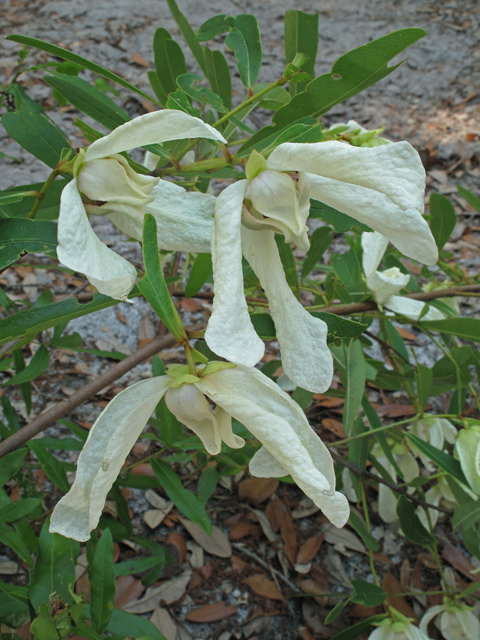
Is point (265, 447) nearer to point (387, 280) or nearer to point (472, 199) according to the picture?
point (387, 280)

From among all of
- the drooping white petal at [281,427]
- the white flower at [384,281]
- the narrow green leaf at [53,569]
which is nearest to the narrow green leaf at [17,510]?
the narrow green leaf at [53,569]

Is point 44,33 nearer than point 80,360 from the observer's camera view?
No

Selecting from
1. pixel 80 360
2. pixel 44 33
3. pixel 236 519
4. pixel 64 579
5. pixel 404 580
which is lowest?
pixel 404 580

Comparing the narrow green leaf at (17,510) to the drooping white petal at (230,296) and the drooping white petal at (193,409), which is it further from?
the drooping white petal at (230,296)

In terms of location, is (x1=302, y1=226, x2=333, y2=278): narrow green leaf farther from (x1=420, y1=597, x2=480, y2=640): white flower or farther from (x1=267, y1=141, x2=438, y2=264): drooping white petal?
(x1=420, y1=597, x2=480, y2=640): white flower

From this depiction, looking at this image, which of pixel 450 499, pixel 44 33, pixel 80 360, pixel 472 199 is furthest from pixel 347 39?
pixel 450 499

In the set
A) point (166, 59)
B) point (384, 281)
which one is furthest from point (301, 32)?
point (384, 281)

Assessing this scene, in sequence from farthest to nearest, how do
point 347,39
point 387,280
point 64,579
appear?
point 347,39 < point 387,280 < point 64,579

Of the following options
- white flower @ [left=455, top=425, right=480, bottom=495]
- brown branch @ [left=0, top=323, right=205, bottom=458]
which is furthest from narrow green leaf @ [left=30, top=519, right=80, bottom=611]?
white flower @ [left=455, top=425, right=480, bottom=495]
